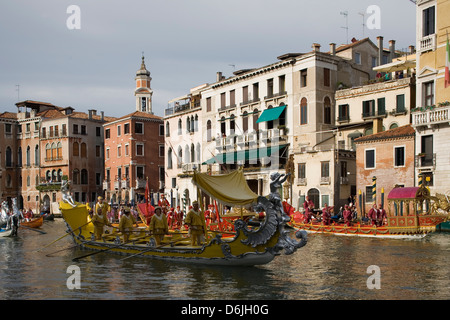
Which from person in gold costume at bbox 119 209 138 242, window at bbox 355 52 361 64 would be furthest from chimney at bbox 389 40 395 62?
person in gold costume at bbox 119 209 138 242

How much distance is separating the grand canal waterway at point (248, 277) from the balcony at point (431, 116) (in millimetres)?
10638

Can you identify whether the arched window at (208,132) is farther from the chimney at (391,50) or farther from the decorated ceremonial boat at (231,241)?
the decorated ceremonial boat at (231,241)

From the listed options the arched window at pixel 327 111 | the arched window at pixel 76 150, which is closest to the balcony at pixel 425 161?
the arched window at pixel 327 111

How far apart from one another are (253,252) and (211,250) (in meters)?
1.60

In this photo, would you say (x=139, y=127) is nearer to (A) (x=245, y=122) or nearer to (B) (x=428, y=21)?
(A) (x=245, y=122)

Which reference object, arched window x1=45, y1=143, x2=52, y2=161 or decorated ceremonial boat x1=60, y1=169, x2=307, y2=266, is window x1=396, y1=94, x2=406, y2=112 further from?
arched window x1=45, y1=143, x2=52, y2=161

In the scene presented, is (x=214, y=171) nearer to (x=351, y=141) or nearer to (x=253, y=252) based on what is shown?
(x=351, y=141)

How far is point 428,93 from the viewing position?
32.5 metres

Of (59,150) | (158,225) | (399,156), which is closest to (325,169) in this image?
(399,156)

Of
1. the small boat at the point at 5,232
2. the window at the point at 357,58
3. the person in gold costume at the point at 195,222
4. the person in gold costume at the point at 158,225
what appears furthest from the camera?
the window at the point at 357,58

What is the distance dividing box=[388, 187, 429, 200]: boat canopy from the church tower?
46233mm

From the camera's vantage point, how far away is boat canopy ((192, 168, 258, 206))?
17.5 m

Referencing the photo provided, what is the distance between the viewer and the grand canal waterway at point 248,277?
527 inches

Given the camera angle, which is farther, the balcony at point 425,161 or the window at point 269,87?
the window at point 269,87
